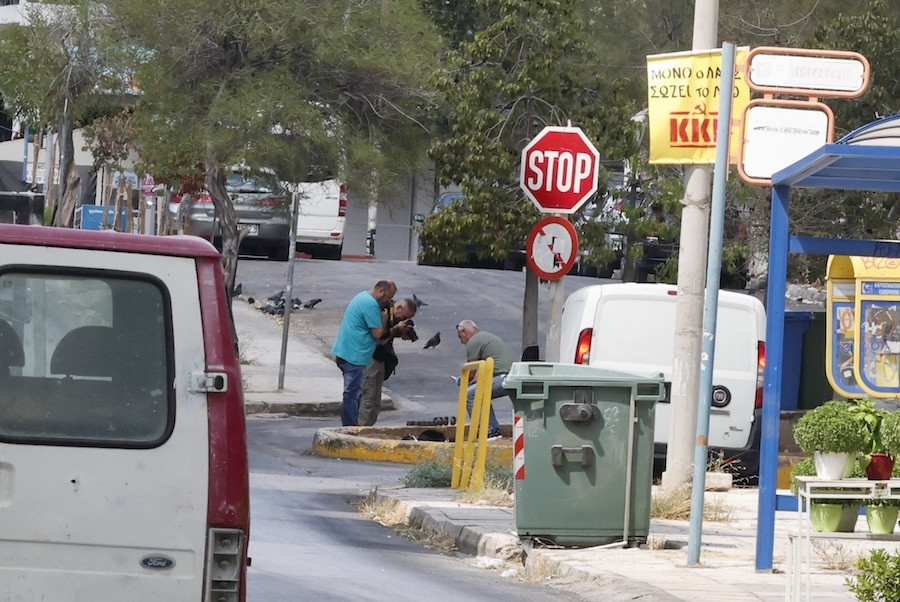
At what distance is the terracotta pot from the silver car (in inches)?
798

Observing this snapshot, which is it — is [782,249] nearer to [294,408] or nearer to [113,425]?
[113,425]

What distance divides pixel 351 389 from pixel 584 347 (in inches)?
140

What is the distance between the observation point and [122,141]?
29.0 m

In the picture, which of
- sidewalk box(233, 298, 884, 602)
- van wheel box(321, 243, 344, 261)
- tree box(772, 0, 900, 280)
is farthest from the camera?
van wheel box(321, 243, 344, 261)

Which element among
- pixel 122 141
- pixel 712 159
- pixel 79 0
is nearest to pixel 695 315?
pixel 712 159

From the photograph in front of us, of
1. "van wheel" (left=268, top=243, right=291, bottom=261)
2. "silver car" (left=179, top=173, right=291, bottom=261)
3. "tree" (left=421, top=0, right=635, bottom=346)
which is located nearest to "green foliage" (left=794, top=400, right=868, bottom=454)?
"tree" (left=421, top=0, right=635, bottom=346)

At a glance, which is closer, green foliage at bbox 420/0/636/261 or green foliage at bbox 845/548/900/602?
green foliage at bbox 845/548/900/602

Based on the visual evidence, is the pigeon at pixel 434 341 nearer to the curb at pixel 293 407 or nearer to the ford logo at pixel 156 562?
the curb at pixel 293 407

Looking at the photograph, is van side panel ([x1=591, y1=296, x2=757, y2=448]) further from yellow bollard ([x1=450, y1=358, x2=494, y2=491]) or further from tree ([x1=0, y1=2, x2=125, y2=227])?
tree ([x1=0, y1=2, x2=125, y2=227])

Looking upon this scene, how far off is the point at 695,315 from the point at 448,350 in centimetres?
1415

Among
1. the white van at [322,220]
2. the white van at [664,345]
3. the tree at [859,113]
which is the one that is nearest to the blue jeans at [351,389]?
the white van at [664,345]

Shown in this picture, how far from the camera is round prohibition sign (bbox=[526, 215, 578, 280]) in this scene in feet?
42.9

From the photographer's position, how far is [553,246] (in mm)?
13125

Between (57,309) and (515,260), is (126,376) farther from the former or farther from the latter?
(515,260)
